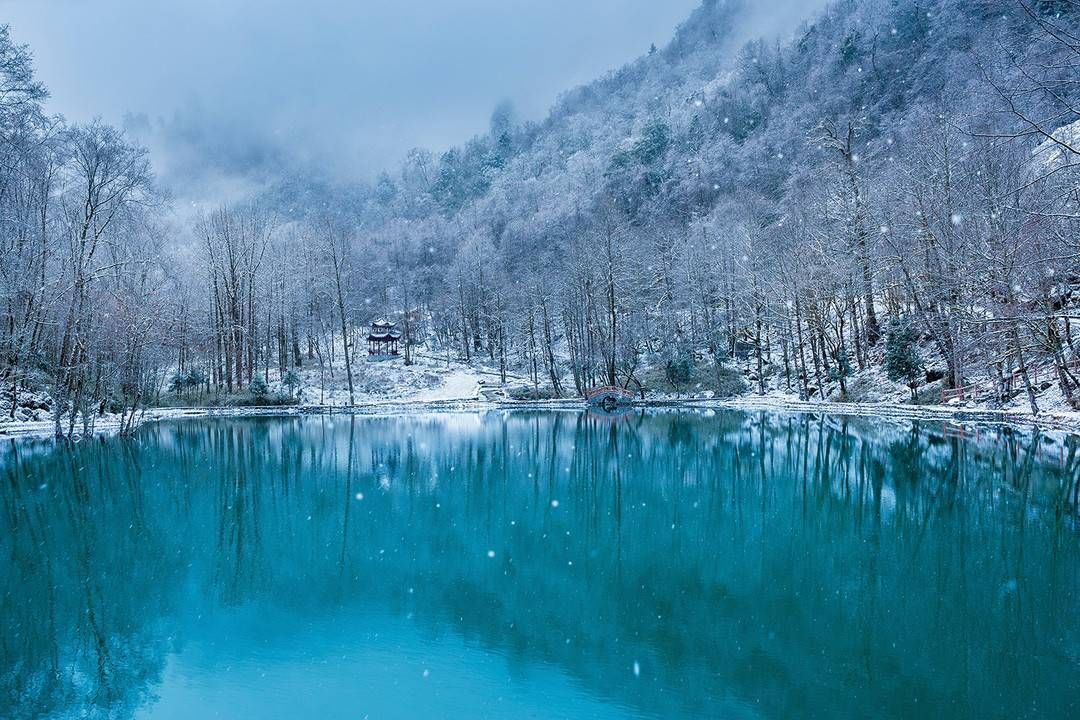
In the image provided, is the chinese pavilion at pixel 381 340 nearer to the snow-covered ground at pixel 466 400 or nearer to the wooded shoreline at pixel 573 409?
the snow-covered ground at pixel 466 400

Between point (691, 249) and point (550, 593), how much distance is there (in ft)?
150

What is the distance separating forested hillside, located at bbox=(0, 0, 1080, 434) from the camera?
20547 millimetres

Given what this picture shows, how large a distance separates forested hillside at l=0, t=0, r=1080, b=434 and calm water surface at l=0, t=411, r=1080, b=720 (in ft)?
11.7

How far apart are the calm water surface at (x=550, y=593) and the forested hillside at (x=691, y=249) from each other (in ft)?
11.7

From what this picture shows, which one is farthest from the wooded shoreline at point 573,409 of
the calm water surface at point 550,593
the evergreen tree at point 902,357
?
the calm water surface at point 550,593

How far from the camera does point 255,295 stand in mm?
44906

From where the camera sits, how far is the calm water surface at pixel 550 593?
502 centimetres

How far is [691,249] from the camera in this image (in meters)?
50.1

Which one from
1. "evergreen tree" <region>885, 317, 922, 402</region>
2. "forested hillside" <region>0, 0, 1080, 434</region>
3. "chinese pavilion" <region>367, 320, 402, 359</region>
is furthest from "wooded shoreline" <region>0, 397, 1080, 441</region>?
"chinese pavilion" <region>367, 320, 402, 359</region>

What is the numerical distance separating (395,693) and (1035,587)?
647 cm

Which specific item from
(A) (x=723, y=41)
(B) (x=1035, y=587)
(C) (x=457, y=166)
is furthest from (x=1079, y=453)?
(A) (x=723, y=41)

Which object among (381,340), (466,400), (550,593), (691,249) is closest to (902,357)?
(466,400)

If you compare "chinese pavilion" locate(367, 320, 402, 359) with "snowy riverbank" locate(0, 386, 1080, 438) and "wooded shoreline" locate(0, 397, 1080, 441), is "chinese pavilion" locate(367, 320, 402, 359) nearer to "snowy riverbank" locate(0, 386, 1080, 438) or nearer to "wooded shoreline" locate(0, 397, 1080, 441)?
"snowy riverbank" locate(0, 386, 1080, 438)

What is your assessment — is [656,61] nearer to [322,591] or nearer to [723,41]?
[723,41]
